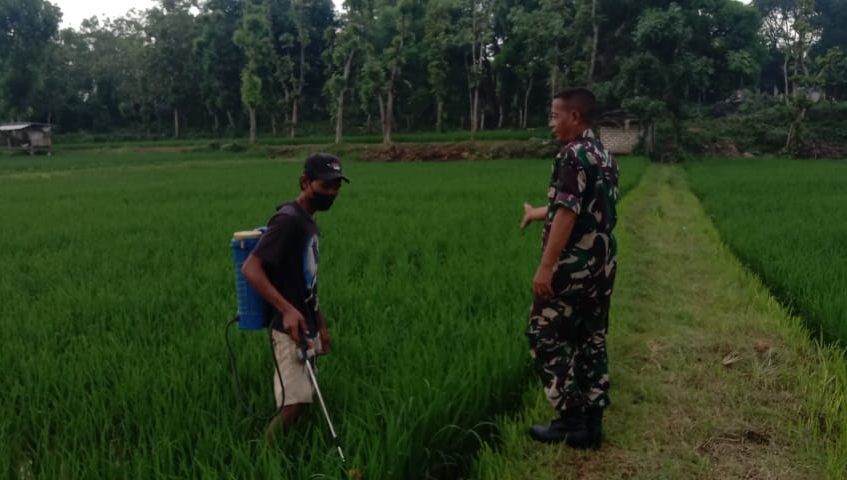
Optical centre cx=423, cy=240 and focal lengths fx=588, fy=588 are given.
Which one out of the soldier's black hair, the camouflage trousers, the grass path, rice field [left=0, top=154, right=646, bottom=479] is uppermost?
the soldier's black hair

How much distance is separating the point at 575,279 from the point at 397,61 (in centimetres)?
2702

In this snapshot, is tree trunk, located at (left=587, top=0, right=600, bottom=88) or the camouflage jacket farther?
tree trunk, located at (left=587, top=0, right=600, bottom=88)

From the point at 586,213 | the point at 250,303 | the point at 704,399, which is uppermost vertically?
the point at 586,213

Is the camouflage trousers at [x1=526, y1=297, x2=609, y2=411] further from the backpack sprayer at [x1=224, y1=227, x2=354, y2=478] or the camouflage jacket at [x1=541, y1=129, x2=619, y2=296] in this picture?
the backpack sprayer at [x1=224, y1=227, x2=354, y2=478]

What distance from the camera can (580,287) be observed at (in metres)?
2.32

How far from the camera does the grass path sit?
2.29 m

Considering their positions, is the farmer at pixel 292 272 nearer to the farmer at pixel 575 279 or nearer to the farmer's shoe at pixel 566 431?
the farmer at pixel 575 279

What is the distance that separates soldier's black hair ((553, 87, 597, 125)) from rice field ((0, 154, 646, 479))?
1.15 metres

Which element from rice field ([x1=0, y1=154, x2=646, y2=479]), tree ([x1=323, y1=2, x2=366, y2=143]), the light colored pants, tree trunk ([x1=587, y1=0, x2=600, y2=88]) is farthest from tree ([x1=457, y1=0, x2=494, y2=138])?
the light colored pants

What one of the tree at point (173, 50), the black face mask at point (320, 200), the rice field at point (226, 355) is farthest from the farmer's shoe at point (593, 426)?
the tree at point (173, 50)

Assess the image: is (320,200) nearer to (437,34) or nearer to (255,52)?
(437,34)

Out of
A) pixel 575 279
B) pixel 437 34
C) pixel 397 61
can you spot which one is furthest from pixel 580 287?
pixel 437 34

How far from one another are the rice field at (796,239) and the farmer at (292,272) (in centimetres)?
298

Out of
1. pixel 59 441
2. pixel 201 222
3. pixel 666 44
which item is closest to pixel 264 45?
pixel 666 44
